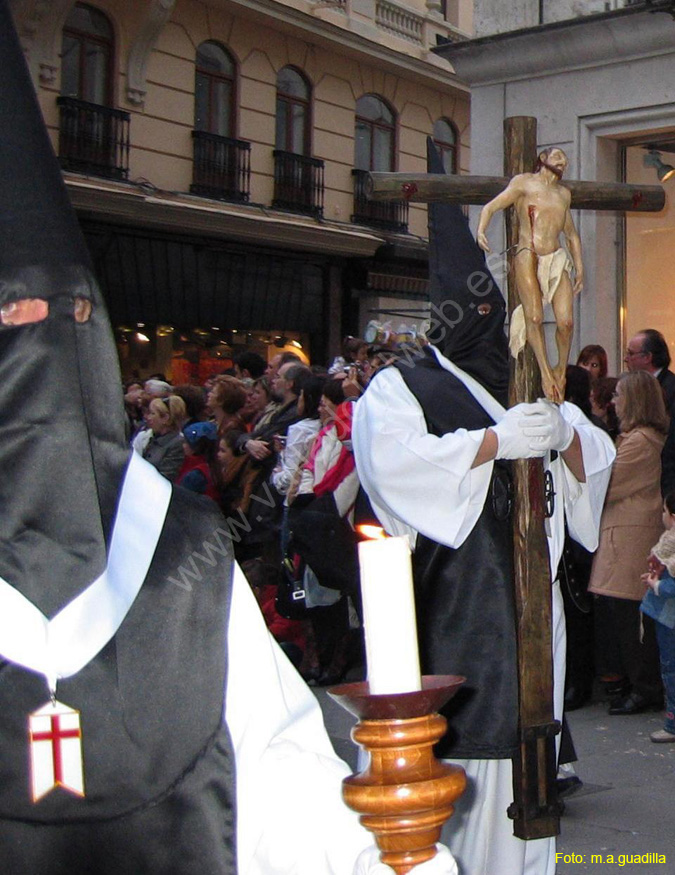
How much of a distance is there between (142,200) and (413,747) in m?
15.6

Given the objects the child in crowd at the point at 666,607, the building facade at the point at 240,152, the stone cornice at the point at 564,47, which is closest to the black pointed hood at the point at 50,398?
the child in crowd at the point at 666,607

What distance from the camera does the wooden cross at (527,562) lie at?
3.60 metres

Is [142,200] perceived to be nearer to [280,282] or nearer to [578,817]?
[280,282]

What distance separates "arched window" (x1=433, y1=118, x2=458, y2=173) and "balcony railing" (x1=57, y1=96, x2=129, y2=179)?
707 centimetres

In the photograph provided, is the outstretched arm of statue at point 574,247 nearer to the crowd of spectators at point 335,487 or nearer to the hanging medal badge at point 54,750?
the hanging medal badge at point 54,750

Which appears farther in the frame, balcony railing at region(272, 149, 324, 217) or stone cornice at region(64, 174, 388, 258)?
balcony railing at region(272, 149, 324, 217)

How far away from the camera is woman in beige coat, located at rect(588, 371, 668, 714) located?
7016 millimetres

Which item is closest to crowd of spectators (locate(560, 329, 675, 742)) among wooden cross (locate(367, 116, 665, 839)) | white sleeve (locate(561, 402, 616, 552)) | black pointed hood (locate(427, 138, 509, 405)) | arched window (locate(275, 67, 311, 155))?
white sleeve (locate(561, 402, 616, 552))

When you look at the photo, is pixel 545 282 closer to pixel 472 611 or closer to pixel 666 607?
pixel 472 611

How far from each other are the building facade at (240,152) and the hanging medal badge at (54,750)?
1447cm

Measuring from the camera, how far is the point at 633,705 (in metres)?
7.04

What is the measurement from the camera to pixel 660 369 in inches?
299

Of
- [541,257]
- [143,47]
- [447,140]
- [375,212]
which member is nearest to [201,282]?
[143,47]

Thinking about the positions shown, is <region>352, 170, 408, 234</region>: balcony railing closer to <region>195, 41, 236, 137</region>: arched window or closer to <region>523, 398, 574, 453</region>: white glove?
<region>195, 41, 236, 137</region>: arched window
